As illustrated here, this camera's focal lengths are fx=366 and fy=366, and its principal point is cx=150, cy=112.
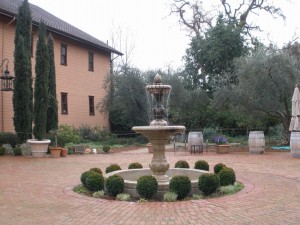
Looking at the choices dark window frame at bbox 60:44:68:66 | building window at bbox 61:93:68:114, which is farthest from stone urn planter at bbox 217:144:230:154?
dark window frame at bbox 60:44:68:66

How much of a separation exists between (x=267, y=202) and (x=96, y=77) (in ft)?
76.0

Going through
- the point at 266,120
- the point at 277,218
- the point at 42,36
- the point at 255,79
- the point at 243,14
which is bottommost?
the point at 277,218

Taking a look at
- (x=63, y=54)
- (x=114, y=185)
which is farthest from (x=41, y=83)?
(x=114, y=185)

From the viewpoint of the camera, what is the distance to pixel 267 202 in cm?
696

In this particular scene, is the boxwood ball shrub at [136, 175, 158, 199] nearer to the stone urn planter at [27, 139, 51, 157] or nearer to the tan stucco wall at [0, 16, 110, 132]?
the stone urn planter at [27, 139, 51, 157]

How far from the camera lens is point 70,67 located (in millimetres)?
25609

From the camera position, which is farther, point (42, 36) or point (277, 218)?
point (42, 36)

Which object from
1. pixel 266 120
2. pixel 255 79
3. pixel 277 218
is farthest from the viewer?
pixel 266 120

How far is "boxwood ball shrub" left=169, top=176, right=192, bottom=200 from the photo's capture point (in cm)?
744

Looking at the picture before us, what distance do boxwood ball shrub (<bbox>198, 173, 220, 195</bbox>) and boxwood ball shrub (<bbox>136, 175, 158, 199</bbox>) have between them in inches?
38.3

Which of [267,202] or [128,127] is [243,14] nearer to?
[128,127]

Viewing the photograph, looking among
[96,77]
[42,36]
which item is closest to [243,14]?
[96,77]

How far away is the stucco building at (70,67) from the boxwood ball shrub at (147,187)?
15184 millimetres

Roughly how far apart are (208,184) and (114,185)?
1.96m
